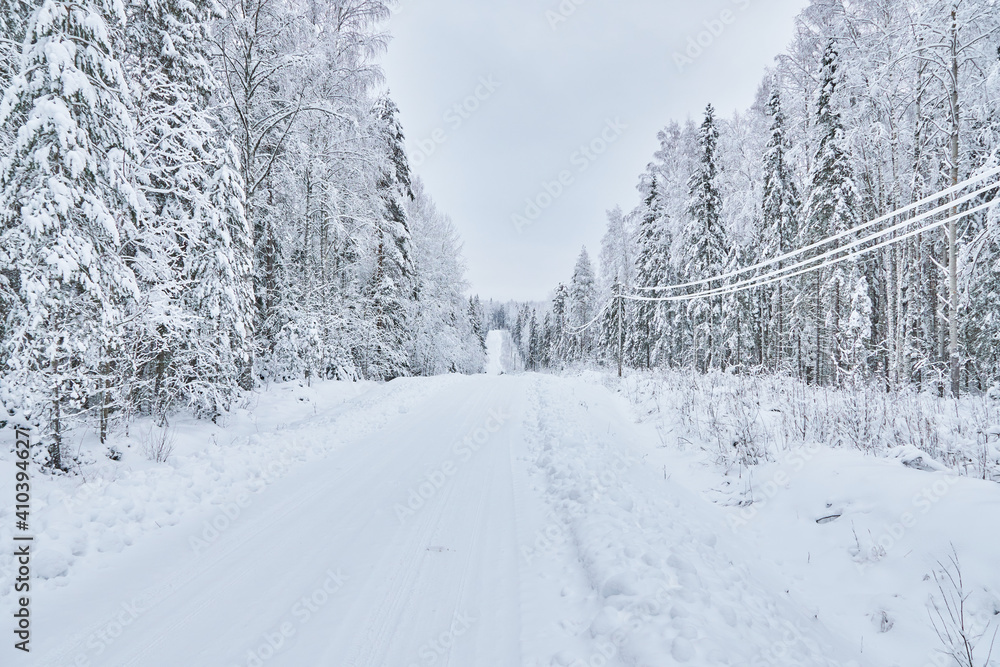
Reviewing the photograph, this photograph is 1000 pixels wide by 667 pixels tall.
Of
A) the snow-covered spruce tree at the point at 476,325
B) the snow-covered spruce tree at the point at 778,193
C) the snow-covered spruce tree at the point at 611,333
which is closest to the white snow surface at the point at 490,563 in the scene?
the snow-covered spruce tree at the point at 778,193

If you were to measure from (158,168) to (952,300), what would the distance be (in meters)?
16.3

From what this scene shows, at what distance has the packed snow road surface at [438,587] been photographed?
97.7 inches

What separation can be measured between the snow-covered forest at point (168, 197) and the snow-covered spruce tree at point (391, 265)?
3.05 m

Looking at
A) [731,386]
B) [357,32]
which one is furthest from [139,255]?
[731,386]

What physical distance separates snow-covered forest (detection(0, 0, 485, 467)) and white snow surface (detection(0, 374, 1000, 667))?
1.57m

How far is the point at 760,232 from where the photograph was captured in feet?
73.0

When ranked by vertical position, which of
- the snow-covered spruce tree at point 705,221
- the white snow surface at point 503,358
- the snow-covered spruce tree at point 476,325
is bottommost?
the white snow surface at point 503,358

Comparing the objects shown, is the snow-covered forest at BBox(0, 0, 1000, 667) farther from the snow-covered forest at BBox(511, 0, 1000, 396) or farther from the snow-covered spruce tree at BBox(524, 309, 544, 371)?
the snow-covered spruce tree at BBox(524, 309, 544, 371)

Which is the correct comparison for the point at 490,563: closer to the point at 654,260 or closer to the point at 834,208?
the point at 834,208

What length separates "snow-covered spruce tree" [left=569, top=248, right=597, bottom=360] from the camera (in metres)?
44.9

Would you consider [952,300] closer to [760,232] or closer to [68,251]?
[760,232]

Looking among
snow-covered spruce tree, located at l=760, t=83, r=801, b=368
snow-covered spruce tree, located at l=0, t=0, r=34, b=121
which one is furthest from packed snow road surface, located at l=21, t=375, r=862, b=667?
snow-covered spruce tree, located at l=760, t=83, r=801, b=368

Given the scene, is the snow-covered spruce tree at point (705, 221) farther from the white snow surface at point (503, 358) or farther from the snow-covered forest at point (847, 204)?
the white snow surface at point (503, 358)

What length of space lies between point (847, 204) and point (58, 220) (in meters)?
22.7
